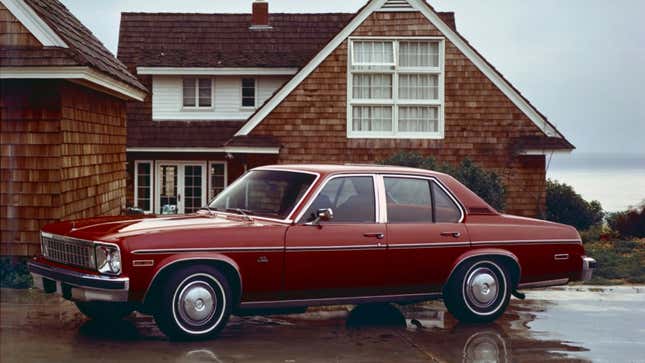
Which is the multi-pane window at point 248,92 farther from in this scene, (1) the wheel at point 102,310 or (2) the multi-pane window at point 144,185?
(1) the wheel at point 102,310

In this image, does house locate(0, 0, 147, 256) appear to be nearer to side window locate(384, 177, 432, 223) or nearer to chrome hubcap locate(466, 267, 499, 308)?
side window locate(384, 177, 432, 223)

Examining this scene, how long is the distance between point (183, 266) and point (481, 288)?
316cm

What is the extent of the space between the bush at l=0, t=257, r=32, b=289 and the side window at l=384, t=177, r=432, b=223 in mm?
5320

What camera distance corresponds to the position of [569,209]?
26.6m

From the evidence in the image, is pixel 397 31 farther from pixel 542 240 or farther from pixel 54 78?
pixel 542 240

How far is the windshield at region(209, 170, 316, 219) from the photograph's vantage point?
359 inches

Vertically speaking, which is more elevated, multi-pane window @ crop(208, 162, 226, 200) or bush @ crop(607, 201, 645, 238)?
multi-pane window @ crop(208, 162, 226, 200)

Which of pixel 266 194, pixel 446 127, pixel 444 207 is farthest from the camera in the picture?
pixel 446 127

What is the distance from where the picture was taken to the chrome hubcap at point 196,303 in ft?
27.0

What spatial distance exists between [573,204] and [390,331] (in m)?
18.6

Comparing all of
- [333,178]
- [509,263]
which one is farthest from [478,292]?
[333,178]

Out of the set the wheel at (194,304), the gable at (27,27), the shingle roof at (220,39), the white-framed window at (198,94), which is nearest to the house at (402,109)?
the white-framed window at (198,94)

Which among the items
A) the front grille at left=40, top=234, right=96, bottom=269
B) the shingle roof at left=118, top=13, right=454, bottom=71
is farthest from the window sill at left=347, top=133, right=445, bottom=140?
the front grille at left=40, top=234, right=96, bottom=269

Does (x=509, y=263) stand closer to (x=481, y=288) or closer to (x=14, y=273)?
(x=481, y=288)
